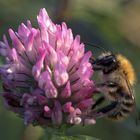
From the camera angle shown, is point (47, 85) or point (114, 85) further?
point (114, 85)

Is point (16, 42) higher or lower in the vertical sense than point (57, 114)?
higher

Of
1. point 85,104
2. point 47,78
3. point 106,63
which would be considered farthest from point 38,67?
point 106,63

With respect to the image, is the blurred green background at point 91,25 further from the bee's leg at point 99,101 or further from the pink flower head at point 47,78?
the pink flower head at point 47,78

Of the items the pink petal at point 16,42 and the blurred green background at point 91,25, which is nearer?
the pink petal at point 16,42

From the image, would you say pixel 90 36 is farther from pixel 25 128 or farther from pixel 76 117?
pixel 76 117

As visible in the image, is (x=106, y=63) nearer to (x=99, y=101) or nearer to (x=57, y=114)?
(x=99, y=101)

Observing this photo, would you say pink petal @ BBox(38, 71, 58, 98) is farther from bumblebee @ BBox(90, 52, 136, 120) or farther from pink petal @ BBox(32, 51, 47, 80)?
bumblebee @ BBox(90, 52, 136, 120)

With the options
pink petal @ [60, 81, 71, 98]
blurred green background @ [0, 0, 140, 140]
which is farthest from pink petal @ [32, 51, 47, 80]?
blurred green background @ [0, 0, 140, 140]

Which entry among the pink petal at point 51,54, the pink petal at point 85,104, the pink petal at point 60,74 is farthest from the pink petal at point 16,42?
the pink petal at point 85,104
